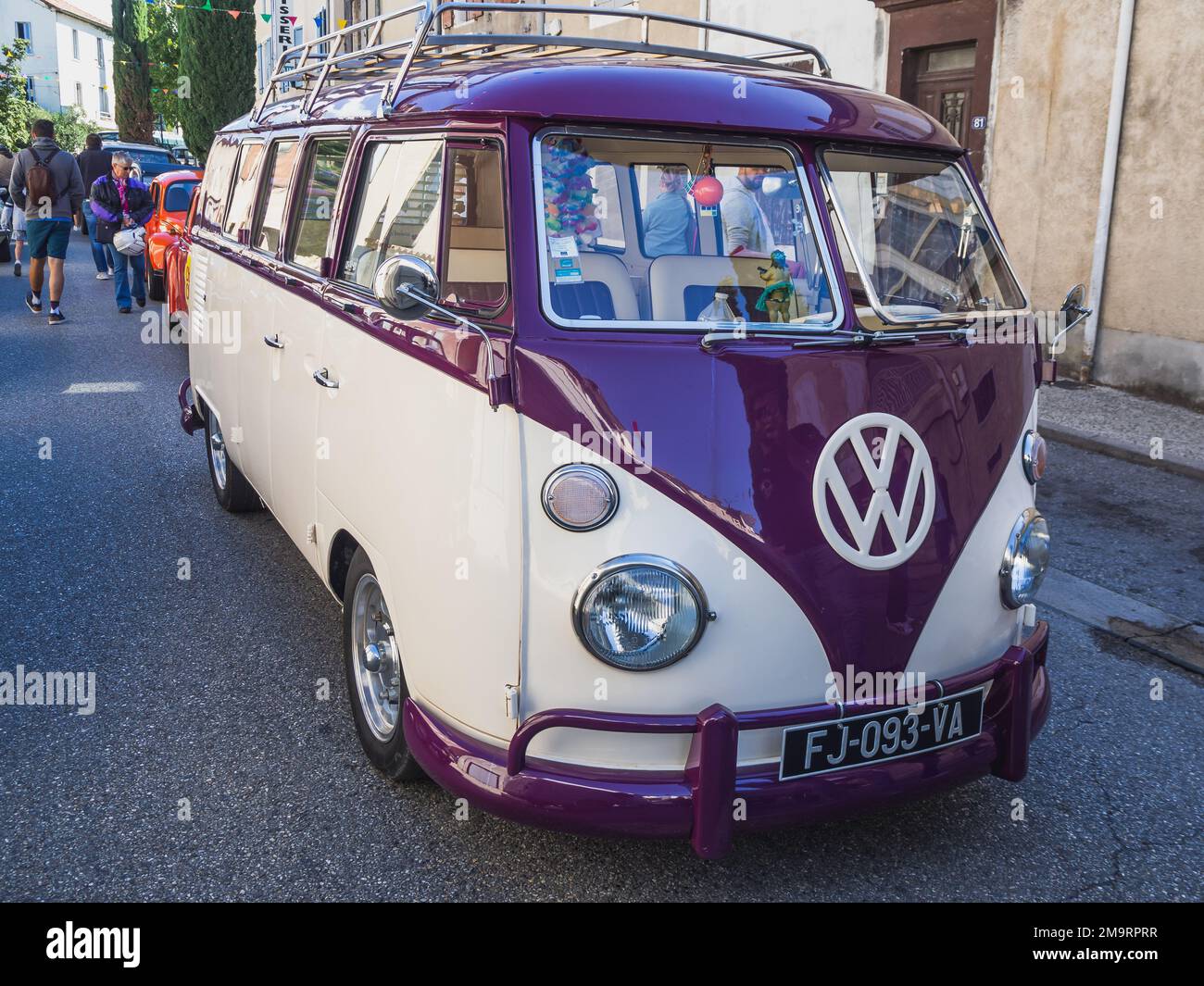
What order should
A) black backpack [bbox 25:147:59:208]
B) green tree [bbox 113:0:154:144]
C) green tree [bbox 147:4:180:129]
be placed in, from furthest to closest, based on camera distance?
1. green tree [bbox 113:0:154:144]
2. green tree [bbox 147:4:180:129]
3. black backpack [bbox 25:147:59:208]

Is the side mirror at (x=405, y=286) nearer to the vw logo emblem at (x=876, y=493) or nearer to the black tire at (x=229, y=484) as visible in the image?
the vw logo emblem at (x=876, y=493)

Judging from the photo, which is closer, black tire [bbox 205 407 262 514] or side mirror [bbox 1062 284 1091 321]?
Answer: side mirror [bbox 1062 284 1091 321]

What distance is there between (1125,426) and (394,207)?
7.06 meters

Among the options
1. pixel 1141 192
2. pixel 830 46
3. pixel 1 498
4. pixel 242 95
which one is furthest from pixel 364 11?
pixel 1 498

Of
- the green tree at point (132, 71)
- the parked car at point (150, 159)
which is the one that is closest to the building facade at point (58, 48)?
the green tree at point (132, 71)

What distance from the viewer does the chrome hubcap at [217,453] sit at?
6355mm

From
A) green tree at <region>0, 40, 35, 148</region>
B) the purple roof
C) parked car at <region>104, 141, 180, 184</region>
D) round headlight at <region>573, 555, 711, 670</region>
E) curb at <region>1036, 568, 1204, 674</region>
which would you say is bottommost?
curb at <region>1036, 568, 1204, 674</region>

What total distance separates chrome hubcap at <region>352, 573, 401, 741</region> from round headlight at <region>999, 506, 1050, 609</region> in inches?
69.8

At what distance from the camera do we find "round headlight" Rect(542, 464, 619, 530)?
2729 millimetres

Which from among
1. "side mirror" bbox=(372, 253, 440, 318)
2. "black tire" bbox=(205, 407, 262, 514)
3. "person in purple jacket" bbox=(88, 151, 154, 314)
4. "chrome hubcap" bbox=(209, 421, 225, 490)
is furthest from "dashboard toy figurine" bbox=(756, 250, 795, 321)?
"person in purple jacket" bbox=(88, 151, 154, 314)

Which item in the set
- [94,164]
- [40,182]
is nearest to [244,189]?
[40,182]

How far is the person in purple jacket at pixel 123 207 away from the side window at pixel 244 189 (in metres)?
9.04

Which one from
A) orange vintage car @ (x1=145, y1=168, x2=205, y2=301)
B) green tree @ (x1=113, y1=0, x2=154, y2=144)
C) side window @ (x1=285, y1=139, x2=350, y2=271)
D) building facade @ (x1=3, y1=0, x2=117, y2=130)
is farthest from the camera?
building facade @ (x1=3, y1=0, x2=117, y2=130)
